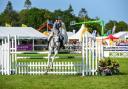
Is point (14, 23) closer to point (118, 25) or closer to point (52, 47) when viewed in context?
point (118, 25)

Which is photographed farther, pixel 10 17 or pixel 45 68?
pixel 10 17

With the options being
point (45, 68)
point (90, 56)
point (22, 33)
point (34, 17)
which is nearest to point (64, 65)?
point (45, 68)

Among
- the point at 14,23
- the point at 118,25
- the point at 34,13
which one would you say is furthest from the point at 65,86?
the point at 118,25

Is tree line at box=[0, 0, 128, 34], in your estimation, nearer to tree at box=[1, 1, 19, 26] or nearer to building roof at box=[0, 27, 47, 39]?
tree at box=[1, 1, 19, 26]

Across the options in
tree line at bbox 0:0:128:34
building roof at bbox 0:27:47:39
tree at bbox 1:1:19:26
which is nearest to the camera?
building roof at bbox 0:27:47:39

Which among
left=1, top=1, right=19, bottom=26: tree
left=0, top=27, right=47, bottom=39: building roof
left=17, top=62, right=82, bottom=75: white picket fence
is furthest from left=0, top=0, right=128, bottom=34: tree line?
left=17, top=62, right=82, bottom=75: white picket fence

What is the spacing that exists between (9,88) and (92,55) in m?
6.01

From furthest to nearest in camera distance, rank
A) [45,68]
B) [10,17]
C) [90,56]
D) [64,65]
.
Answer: [10,17], [45,68], [64,65], [90,56]

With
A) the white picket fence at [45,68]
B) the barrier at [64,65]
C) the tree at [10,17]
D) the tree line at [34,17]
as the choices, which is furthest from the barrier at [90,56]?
the tree at [10,17]

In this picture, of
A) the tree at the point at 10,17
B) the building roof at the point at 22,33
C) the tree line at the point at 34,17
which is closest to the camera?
the building roof at the point at 22,33

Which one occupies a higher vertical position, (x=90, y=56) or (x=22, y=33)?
(x=22, y=33)

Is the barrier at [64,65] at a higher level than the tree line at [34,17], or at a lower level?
lower

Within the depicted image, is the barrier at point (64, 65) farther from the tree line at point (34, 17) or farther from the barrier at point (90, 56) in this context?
the tree line at point (34, 17)

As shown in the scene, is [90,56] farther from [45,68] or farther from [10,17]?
[10,17]
